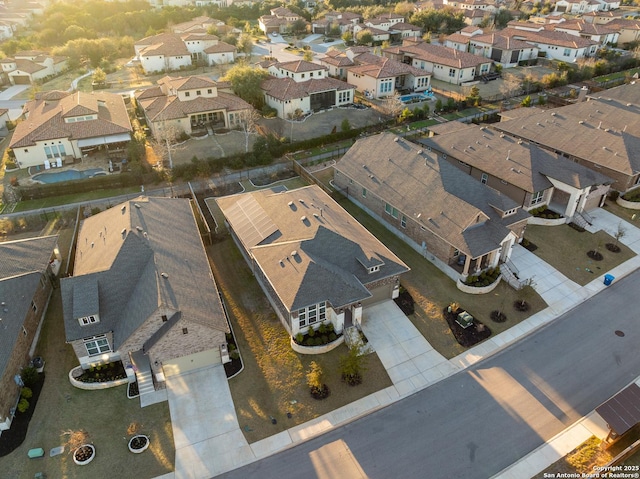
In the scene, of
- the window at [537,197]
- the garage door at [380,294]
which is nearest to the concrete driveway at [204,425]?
the garage door at [380,294]

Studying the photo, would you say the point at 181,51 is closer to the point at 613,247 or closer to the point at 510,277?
the point at 510,277

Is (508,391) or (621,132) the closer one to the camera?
(508,391)

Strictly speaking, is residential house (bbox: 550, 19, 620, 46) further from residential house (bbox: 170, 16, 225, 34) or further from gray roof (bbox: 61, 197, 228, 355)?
gray roof (bbox: 61, 197, 228, 355)

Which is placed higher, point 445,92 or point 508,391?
point 445,92

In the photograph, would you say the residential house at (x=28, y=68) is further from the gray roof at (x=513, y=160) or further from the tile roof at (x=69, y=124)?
the gray roof at (x=513, y=160)

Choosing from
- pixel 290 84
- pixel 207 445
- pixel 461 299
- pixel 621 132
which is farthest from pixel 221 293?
pixel 621 132

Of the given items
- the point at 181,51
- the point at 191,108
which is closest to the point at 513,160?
the point at 191,108

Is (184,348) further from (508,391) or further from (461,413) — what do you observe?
(508,391)
